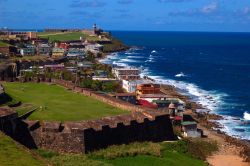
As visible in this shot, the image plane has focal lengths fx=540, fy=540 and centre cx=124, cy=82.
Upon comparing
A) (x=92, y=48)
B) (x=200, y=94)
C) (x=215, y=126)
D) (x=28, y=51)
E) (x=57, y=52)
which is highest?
(x=92, y=48)

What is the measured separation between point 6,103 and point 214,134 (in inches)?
813

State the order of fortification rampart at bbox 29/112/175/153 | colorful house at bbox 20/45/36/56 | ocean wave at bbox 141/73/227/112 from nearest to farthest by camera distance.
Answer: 1. fortification rampart at bbox 29/112/175/153
2. ocean wave at bbox 141/73/227/112
3. colorful house at bbox 20/45/36/56

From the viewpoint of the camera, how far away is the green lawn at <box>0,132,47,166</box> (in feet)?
74.1

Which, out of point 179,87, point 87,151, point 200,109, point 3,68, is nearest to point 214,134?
point 200,109

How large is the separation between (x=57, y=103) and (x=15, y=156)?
14.9 metres

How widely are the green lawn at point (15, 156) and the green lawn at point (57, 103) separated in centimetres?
781

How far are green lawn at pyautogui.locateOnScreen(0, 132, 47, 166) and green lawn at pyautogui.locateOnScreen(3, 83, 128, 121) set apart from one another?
781 centimetres

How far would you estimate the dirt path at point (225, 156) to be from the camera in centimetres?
3806

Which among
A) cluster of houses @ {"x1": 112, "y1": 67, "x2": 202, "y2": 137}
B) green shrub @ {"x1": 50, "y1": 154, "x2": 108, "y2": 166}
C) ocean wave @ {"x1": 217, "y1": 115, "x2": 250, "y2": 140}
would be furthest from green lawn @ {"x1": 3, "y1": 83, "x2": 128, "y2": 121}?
ocean wave @ {"x1": 217, "y1": 115, "x2": 250, "y2": 140}

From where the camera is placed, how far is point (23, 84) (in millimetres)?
47188

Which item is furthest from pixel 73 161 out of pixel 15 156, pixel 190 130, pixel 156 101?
pixel 156 101

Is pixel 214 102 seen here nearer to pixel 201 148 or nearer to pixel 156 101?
pixel 156 101

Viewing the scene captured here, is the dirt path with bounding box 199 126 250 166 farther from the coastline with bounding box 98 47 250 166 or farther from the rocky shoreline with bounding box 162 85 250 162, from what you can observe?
the rocky shoreline with bounding box 162 85 250 162

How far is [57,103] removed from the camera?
38.3 metres
